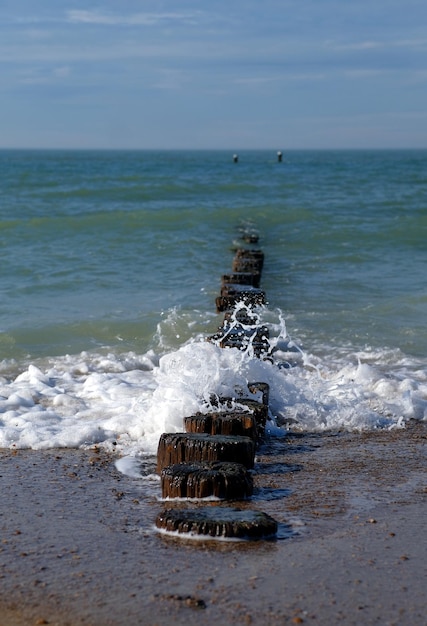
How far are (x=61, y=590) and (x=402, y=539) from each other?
1651mm

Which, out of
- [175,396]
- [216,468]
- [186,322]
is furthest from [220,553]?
[186,322]

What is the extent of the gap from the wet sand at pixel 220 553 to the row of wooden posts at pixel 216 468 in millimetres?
80

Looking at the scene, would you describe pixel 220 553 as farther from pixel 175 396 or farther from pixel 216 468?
pixel 175 396

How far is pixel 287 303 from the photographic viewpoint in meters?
12.1

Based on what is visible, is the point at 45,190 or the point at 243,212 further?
the point at 45,190

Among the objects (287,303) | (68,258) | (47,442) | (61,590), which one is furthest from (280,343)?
(68,258)

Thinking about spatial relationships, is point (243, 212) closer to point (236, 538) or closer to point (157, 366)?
point (157, 366)

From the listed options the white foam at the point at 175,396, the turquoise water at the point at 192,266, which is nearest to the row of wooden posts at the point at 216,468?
the white foam at the point at 175,396

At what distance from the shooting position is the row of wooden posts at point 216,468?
435cm

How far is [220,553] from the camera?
416 cm

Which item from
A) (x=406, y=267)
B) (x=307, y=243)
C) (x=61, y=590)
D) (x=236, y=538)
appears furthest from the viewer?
(x=307, y=243)

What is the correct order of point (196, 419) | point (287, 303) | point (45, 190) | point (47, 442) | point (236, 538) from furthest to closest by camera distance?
point (45, 190) → point (287, 303) → point (47, 442) → point (196, 419) → point (236, 538)

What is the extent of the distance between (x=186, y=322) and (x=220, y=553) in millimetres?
6628

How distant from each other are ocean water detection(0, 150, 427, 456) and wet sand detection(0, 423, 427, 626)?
0.94 m
